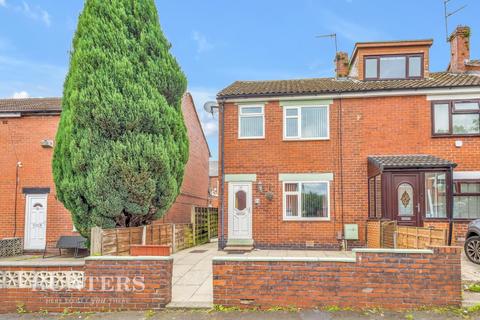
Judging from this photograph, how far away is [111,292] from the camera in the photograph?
646 cm

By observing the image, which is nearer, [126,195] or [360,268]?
[360,268]

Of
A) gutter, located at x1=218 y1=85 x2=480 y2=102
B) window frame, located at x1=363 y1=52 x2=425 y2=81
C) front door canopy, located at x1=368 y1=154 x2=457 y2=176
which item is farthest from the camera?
window frame, located at x1=363 y1=52 x2=425 y2=81

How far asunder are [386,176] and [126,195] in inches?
317

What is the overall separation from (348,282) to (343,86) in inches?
370

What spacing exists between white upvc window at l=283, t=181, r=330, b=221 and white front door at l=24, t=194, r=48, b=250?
8805mm

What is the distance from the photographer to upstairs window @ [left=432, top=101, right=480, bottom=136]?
13.1m

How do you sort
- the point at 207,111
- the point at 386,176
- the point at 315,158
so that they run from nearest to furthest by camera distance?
the point at 386,176 → the point at 315,158 → the point at 207,111

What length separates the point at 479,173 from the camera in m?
12.9

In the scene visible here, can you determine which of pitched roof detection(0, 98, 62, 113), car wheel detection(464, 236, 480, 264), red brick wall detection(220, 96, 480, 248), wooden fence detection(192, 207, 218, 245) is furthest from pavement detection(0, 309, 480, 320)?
pitched roof detection(0, 98, 62, 113)

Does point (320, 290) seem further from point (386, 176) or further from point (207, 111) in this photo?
point (207, 111)

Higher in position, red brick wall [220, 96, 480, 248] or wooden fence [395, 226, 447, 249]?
red brick wall [220, 96, 480, 248]

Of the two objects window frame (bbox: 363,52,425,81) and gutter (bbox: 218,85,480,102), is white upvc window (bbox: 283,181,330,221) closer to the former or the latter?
gutter (bbox: 218,85,480,102)

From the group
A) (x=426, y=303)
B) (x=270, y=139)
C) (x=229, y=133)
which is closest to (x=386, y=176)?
(x=270, y=139)

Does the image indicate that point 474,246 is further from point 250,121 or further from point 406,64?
point 250,121
